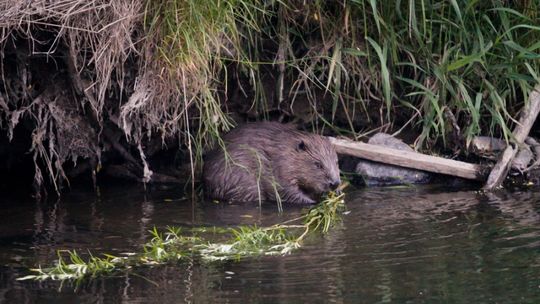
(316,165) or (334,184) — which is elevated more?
(316,165)

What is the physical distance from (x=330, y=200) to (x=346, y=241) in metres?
0.60

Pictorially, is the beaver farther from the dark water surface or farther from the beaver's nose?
the dark water surface

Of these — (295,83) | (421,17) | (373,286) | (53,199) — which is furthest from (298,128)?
(373,286)

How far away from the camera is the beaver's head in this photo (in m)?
6.21

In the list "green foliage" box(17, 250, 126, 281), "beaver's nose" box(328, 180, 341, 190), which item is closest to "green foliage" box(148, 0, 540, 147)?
"beaver's nose" box(328, 180, 341, 190)

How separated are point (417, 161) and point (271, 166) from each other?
3.06 ft

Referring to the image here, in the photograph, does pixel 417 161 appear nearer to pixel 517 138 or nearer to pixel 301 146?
pixel 517 138

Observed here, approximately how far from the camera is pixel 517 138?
6.44m

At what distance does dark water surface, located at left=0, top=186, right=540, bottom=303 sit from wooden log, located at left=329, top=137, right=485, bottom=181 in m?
0.15

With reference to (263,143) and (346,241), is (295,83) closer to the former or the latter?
(263,143)

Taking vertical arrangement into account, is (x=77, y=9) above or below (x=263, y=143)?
above

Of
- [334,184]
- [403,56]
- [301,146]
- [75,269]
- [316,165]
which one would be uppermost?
[403,56]

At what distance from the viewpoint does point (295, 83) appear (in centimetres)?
639

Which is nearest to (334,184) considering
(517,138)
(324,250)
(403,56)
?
(403,56)
